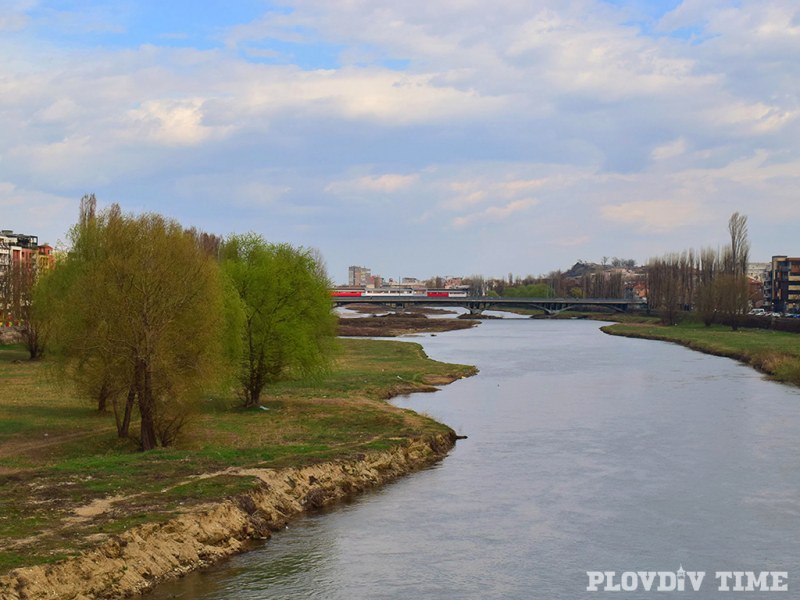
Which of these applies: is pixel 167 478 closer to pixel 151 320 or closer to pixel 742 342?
pixel 151 320

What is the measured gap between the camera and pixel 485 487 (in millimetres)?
34281

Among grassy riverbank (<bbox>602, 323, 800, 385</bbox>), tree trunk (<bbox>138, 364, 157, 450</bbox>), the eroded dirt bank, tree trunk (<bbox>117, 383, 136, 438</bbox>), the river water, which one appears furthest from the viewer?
grassy riverbank (<bbox>602, 323, 800, 385</bbox>)

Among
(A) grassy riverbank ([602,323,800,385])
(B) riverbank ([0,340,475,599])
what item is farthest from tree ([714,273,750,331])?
(B) riverbank ([0,340,475,599])

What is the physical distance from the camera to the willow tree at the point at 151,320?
35.4 m

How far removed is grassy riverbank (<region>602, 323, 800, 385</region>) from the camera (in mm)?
76938

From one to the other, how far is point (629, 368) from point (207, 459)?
5820 cm

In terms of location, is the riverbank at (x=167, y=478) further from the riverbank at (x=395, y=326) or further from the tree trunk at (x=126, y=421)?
the riverbank at (x=395, y=326)

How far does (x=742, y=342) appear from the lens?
4269 inches

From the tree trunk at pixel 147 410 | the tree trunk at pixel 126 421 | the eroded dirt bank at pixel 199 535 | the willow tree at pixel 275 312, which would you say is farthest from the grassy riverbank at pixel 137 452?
the willow tree at pixel 275 312

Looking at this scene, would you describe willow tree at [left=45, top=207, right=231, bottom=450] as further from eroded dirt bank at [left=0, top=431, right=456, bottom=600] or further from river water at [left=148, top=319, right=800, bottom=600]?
river water at [left=148, top=319, right=800, bottom=600]

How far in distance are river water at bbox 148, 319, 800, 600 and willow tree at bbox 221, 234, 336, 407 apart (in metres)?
8.61

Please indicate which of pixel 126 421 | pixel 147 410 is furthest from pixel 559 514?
pixel 126 421

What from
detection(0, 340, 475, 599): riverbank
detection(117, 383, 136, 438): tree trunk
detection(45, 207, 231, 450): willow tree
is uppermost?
detection(45, 207, 231, 450): willow tree

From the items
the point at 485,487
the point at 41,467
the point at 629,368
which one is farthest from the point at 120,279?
the point at 629,368
